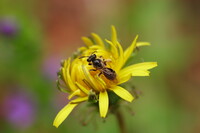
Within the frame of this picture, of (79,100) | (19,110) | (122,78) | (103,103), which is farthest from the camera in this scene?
(19,110)

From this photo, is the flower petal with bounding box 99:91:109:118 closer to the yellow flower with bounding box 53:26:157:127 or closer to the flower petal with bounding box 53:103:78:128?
the yellow flower with bounding box 53:26:157:127

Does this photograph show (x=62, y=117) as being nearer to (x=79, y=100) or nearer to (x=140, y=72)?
(x=79, y=100)

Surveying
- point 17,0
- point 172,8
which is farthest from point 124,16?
point 17,0

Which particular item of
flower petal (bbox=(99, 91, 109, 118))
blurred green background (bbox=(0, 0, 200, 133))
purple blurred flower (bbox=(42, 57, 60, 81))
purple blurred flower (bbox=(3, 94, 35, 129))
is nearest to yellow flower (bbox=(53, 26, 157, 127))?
flower petal (bbox=(99, 91, 109, 118))

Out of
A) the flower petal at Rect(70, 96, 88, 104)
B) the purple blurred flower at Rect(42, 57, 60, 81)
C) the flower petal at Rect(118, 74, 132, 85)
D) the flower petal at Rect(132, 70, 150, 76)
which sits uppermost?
the flower petal at Rect(132, 70, 150, 76)

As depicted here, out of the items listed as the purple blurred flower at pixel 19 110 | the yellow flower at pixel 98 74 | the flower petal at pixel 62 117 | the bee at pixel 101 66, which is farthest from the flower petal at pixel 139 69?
the purple blurred flower at pixel 19 110

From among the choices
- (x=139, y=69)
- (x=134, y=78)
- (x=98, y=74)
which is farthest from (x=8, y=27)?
(x=139, y=69)

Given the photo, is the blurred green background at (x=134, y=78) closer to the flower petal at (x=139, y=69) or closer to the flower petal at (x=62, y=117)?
the flower petal at (x=139, y=69)
